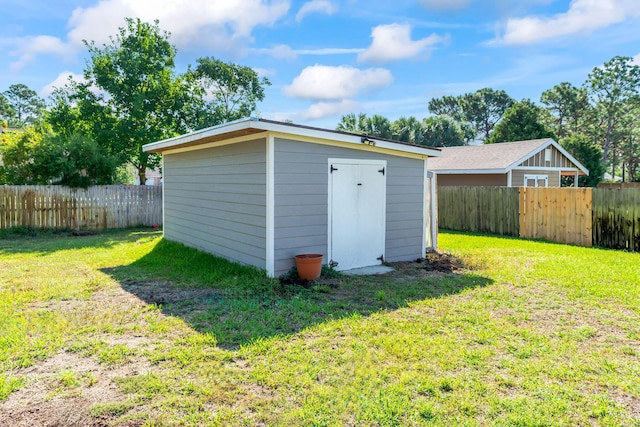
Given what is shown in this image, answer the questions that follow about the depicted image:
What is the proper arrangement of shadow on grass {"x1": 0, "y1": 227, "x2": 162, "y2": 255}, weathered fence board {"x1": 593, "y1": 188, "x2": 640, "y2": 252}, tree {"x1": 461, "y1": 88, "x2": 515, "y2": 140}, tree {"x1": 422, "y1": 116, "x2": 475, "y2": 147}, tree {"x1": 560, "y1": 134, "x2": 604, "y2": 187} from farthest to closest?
tree {"x1": 461, "y1": 88, "x2": 515, "y2": 140}, tree {"x1": 422, "y1": 116, "x2": 475, "y2": 147}, tree {"x1": 560, "y1": 134, "x2": 604, "y2": 187}, shadow on grass {"x1": 0, "y1": 227, "x2": 162, "y2": 255}, weathered fence board {"x1": 593, "y1": 188, "x2": 640, "y2": 252}

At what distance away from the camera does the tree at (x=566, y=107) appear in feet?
117

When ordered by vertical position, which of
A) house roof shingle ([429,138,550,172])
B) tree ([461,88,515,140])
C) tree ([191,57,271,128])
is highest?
tree ([461,88,515,140])

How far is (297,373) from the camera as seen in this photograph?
314cm

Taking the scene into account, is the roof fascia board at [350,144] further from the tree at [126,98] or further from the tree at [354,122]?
the tree at [354,122]

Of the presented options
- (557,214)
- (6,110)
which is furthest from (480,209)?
(6,110)

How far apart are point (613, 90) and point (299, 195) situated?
37.8m

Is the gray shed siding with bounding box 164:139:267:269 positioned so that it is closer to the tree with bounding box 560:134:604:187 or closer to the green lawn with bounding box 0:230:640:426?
the green lawn with bounding box 0:230:640:426

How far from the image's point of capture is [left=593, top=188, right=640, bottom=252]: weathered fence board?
9031 millimetres

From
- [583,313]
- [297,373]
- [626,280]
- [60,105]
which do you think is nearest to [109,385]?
[297,373]

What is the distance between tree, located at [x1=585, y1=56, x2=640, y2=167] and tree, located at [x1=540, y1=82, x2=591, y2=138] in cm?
148

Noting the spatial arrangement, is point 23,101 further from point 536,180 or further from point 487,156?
point 536,180

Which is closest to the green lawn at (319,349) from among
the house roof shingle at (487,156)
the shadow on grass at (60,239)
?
the shadow on grass at (60,239)

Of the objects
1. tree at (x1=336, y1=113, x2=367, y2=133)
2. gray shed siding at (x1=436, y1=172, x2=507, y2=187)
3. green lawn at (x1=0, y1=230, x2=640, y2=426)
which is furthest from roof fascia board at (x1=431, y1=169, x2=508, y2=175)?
tree at (x1=336, y1=113, x2=367, y2=133)

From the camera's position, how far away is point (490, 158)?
1589 cm
